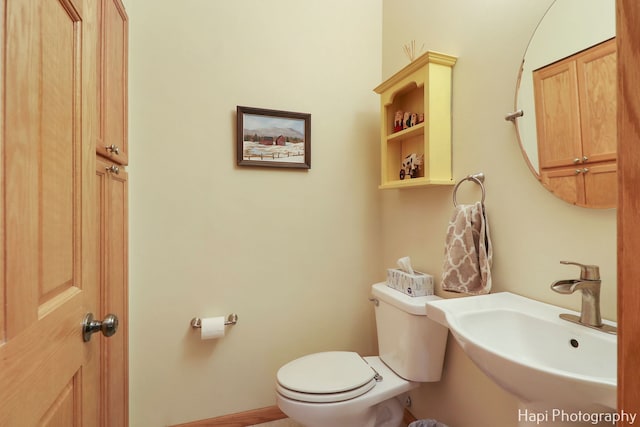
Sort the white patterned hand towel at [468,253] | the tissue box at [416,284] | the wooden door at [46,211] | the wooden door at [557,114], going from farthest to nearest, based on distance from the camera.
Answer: the tissue box at [416,284], the white patterned hand towel at [468,253], the wooden door at [557,114], the wooden door at [46,211]

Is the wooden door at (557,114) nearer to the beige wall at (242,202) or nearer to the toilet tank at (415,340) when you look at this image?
the toilet tank at (415,340)

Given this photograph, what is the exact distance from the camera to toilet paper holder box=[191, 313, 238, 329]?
1.62 meters

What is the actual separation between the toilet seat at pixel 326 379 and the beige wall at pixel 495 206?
1.30 ft

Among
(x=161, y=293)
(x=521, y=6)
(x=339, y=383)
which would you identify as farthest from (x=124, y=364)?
(x=521, y=6)

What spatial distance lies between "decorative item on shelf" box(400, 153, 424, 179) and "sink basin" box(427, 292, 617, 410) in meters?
0.69

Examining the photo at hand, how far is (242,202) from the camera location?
1720 millimetres

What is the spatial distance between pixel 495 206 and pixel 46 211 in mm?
1314

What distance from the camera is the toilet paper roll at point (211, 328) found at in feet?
5.17

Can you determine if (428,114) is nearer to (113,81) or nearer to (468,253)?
(468,253)

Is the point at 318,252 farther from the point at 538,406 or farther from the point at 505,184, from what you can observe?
the point at 538,406

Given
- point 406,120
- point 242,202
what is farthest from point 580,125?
point 242,202

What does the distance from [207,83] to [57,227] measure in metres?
1.29

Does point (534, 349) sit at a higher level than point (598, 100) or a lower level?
lower

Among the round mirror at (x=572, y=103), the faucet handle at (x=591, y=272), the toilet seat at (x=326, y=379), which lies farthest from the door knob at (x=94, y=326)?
the round mirror at (x=572, y=103)
